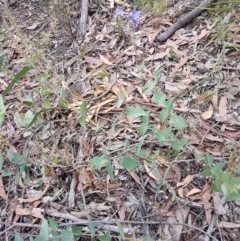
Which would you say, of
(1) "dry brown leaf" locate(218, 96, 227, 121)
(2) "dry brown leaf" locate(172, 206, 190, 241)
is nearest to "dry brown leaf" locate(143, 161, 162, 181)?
(2) "dry brown leaf" locate(172, 206, 190, 241)

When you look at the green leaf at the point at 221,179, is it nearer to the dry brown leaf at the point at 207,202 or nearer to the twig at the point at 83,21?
the dry brown leaf at the point at 207,202

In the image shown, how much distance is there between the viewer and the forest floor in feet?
4.09

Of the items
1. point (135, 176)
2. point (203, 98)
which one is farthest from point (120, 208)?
point (203, 98)

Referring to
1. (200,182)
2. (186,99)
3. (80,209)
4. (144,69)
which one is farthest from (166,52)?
(80,209)

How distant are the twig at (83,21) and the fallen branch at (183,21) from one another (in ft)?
1.12

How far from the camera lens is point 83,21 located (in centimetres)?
197

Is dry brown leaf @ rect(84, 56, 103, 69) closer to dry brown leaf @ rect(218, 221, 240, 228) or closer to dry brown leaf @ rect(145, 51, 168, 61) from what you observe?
dry brown leaf @ rect(145, 51, 168, 61)

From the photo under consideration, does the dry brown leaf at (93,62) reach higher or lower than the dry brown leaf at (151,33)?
higher

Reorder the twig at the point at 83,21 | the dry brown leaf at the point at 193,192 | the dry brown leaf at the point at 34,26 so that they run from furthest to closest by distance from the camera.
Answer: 1. the dry brown leaf at the point at 34,26
2. the twig at the point at 83,21
3. the dry brown leaf at the point at 193,192

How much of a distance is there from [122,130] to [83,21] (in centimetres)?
69

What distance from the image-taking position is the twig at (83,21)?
1.94m

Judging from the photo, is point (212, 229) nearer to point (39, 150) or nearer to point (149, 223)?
point (149, 223)

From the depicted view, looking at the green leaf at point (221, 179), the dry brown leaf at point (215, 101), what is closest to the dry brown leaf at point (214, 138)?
the dry brown leaf at point (215, 101)

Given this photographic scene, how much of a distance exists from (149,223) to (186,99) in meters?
0.50
